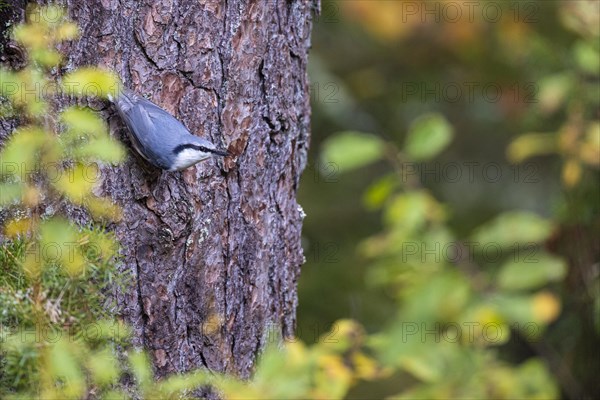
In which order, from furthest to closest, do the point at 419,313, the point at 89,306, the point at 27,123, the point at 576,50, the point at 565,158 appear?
the point at 565,158
the point at 576,50
the point at 419,313
the point at 27,123
the point at 89,306

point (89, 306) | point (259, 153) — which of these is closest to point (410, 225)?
point (259, 153)

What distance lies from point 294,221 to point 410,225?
2.08 feet

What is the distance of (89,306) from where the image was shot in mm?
1624

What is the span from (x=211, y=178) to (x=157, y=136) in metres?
0.23

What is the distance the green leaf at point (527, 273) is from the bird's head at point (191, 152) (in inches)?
51.1

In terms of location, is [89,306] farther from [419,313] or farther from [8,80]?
[419,313]

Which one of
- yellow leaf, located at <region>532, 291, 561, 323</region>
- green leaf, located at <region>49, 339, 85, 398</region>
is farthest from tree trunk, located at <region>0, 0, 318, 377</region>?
yellow leaf, located at <region>532, 291, 561, 323</region>

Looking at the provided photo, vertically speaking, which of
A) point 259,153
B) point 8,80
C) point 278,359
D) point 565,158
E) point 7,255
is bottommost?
point 278,359

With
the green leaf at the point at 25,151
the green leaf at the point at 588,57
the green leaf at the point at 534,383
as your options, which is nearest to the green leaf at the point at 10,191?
the green leaf at the point at 25,151

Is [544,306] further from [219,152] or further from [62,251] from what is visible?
[62,251]

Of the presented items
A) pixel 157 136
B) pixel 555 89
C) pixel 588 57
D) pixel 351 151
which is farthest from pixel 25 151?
pixel 555 89

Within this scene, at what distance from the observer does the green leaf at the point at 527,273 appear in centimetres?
271

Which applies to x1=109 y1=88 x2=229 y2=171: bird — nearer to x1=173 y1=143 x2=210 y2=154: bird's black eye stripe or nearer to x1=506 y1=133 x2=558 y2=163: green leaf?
x1=173 y1=143 x2=210 y2=154: bird's black eye stripe

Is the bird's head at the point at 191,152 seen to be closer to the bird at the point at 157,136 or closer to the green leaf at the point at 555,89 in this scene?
the bird at the point at 157,136
